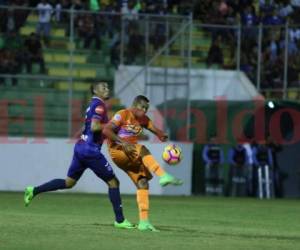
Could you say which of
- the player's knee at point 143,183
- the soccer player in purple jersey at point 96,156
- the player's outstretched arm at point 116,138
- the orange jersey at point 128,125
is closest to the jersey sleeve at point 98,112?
the soccer player in purple jersey at point 96,156

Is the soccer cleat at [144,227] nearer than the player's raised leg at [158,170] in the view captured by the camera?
No

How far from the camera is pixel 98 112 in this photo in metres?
15.2

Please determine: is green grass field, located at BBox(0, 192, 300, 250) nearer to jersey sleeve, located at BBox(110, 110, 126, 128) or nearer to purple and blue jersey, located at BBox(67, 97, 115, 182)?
purple and blue jersey, located at BBox(67, 97, 115, 182)

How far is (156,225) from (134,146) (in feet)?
5.46

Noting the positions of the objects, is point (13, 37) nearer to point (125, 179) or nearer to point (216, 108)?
point (125, 179)

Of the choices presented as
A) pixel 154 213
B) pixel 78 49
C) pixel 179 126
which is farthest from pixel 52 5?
pixel 154 213

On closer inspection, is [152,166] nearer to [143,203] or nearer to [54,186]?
[143,203]

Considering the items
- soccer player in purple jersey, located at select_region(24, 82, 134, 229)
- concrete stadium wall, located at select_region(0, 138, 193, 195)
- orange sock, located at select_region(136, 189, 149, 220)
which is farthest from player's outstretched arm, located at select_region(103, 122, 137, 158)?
concrete stadium wall, located at select_region(0, 138, 193, 195)

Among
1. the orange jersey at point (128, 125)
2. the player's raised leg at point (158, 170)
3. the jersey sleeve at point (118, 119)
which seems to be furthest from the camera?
the orange jersey at point (128, 125)

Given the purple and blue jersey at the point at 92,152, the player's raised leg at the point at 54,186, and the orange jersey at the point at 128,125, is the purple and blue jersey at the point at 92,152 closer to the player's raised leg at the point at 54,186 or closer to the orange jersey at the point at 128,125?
the orange jersey at the point at 128,125

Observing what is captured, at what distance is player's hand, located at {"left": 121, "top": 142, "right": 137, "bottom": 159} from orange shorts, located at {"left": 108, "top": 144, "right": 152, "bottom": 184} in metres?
0.05

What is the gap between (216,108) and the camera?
31.0m

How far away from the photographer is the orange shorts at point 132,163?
15383 millimetres

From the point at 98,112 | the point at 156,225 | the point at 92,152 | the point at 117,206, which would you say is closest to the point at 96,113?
the point at 98,112
